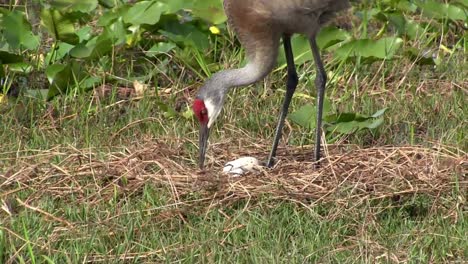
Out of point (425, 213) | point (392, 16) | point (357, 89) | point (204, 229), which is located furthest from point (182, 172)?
point (392, 16)

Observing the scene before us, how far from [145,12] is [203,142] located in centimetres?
143

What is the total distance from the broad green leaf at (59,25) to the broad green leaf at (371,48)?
5.14 feet

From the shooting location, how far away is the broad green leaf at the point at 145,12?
7.13 metres

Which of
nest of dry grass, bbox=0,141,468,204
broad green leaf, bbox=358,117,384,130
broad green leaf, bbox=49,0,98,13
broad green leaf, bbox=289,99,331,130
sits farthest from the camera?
broad green leaf, bbox=49,0,98,13

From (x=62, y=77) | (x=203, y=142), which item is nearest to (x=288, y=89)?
(x=203, y=142)

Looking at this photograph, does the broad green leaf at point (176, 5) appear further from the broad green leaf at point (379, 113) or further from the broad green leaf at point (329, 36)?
the broad green leaf at point (379, 113)

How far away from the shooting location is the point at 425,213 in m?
5.37

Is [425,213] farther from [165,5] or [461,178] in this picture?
[165,5]

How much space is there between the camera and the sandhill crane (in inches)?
235

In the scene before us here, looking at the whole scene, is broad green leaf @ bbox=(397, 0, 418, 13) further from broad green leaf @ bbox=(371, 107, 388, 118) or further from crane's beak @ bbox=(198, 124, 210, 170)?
crane's beak @ bbox=(198, 124, 210, 170)

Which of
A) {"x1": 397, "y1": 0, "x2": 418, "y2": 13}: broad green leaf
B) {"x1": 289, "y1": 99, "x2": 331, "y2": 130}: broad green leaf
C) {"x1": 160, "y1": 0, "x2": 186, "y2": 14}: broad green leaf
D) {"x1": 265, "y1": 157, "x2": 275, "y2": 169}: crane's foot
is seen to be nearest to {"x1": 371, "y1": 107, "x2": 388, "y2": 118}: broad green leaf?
{"x1": 289, "y1": 99, "x2": 331, "y2": 130}: broad green leaf

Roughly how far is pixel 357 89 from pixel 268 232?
2.05 m

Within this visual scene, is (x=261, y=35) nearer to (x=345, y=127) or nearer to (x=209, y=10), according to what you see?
(x=345, y=127)

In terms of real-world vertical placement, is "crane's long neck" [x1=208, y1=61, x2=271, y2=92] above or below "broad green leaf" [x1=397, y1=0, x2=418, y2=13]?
above
